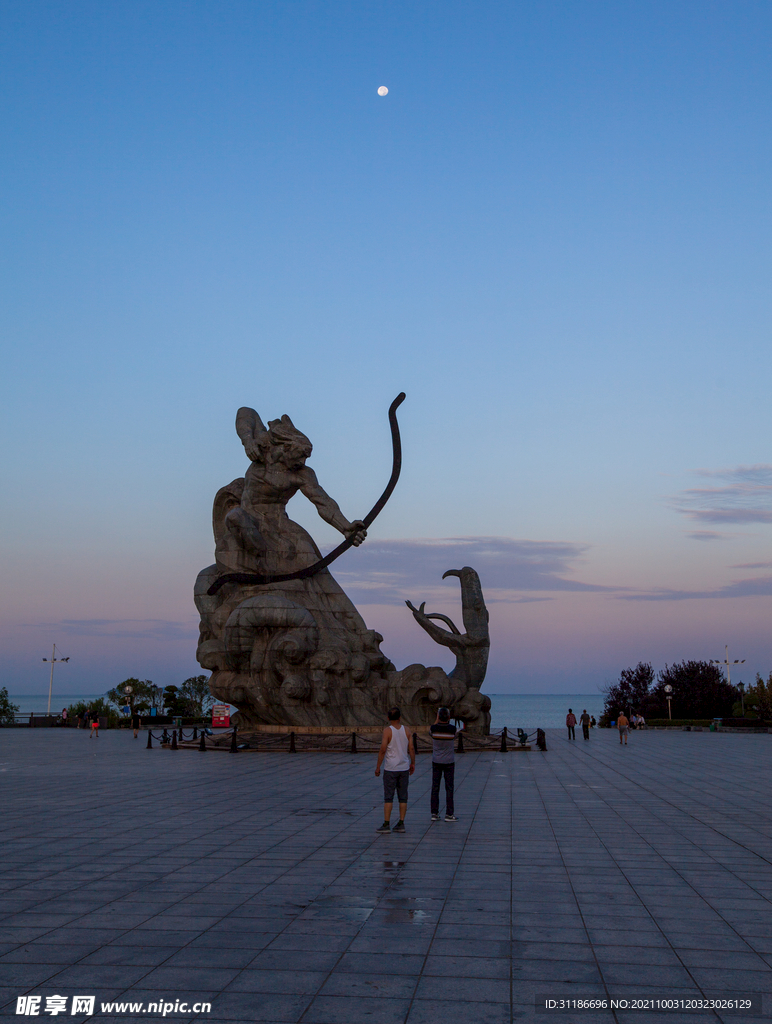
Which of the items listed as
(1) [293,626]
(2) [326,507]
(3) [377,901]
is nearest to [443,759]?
(3) [377,901]

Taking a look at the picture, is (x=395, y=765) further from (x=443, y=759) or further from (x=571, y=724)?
(x=571, y=724)

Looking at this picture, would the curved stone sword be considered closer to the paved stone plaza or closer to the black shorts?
the paved stone plaza

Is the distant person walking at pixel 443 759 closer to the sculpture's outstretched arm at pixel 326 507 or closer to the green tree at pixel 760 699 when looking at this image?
the sculpture's outstretched arm at pixel 326 507

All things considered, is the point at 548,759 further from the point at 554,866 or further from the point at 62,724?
the point at 62,724

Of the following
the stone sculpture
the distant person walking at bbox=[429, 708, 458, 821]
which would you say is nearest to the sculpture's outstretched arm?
the stone sculpture

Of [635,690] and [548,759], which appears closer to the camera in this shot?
[548,759]

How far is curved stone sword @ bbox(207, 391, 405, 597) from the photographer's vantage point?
71.1 feet

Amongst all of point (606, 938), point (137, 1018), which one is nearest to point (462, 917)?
point (606, 938)

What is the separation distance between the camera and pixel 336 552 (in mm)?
22219

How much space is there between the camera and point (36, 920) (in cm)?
552

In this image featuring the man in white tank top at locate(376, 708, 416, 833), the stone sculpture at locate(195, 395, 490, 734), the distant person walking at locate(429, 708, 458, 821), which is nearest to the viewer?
the man in white tank top at locate(376, 708, 416, 833)

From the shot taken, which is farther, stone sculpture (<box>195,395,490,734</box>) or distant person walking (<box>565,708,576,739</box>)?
distant person walking (<box>565,708,576,739</box>)

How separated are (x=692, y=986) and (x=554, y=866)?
2941mm

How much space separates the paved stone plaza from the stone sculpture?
8.04m
